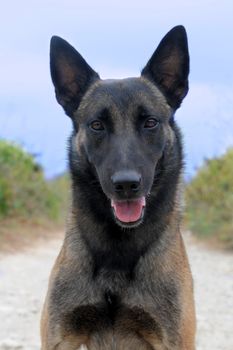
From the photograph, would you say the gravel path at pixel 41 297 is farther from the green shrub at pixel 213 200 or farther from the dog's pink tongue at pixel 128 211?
the dog's pink tongue at pixel 128 211

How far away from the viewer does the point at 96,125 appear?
4.29 metres

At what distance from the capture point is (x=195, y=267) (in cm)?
1083

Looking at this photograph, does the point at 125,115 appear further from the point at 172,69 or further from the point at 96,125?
the point at 172,69

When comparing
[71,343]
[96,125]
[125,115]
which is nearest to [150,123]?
[125,115]


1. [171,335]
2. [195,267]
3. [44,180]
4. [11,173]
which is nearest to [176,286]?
[171,335]

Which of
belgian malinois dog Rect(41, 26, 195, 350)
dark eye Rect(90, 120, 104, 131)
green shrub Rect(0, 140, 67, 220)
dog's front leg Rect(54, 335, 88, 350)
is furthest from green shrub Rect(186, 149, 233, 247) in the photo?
dark eye Rect(90, 120, 104, 131)

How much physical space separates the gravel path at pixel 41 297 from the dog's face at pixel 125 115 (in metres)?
2.02

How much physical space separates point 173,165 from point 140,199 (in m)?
0.44

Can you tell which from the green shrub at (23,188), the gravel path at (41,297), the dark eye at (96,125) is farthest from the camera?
the green shrub at (23,188)

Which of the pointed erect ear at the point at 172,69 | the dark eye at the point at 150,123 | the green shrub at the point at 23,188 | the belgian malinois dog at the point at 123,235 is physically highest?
the green shrub at the point at 23,188

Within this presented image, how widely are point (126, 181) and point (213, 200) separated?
1197 centimetres

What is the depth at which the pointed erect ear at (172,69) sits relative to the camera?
4.63m

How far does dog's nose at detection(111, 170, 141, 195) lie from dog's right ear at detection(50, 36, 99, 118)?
847 millimetres

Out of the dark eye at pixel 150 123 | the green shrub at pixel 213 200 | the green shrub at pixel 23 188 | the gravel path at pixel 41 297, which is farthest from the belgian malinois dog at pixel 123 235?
the green shrub at pixel 23 188
